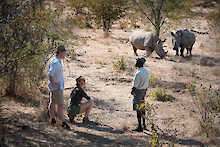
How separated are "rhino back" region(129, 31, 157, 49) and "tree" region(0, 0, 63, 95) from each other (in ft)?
23.9

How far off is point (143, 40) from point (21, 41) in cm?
910

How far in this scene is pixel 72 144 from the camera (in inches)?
252

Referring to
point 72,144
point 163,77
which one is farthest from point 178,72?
point 72,144

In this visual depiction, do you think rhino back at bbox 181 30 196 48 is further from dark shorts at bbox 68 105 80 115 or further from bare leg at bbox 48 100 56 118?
bare leg at bbox 48 100 56 118

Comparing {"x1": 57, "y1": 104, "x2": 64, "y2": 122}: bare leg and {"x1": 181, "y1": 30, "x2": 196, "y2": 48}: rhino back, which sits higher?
{"x1": 181, "y1": 30, "x2": 196, "y2": 48}: rhino back

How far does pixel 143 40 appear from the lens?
1611cm

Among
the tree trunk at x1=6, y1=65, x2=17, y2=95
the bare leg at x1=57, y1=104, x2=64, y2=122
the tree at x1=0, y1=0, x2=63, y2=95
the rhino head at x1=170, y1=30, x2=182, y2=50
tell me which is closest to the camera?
the bare leg at x1=57, y1=104, x2=64, y2=122

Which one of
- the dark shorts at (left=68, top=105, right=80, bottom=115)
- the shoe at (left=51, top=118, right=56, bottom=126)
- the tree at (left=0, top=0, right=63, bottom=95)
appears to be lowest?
the shoe at (left=51, top=118, right=56, bottom=126)

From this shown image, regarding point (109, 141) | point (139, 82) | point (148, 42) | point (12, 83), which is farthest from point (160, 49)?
point (109, 141)

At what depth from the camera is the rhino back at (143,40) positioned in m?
15.9

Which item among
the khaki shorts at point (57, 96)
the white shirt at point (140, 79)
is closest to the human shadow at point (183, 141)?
the white shirt at point (140, 79)

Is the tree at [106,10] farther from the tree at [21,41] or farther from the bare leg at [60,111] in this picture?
the bare leg at [60,111]

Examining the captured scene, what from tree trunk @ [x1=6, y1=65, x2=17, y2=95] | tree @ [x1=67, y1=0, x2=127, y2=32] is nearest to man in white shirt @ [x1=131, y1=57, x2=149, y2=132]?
tree trunk @ [x1=6, y1=65, x2=17, y2=95]

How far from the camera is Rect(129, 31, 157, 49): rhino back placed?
52.2 feet
